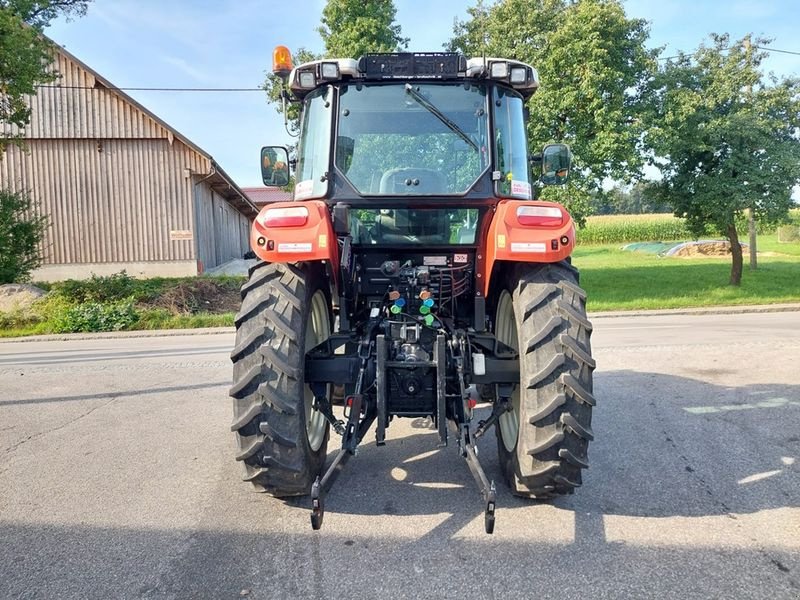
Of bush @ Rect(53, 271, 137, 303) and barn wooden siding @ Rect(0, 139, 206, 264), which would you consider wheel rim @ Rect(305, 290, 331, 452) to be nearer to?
bush @ Rect(53, 271, 137, 303)

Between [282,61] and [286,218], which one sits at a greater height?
[282,61]

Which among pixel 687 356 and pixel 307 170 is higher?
pixel 307 170

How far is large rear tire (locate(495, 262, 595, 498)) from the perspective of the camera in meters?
3.25

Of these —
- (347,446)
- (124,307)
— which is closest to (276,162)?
(347,446)

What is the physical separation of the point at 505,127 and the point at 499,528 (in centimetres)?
251

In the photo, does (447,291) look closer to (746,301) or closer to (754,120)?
(746,301)

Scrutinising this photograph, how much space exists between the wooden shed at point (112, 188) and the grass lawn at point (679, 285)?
43.6 feet

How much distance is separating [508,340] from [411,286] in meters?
0.75

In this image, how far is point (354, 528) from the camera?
3.35 m

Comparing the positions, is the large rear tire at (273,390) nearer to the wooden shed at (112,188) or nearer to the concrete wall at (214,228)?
the wooden shed at (112,188)

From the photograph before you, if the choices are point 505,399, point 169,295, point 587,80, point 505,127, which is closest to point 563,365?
point 505,399

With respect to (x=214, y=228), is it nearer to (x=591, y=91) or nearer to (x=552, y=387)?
(x=591, y=91)

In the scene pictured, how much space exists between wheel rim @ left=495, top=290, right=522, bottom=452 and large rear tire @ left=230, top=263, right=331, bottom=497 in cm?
125

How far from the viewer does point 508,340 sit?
4.12 metres
